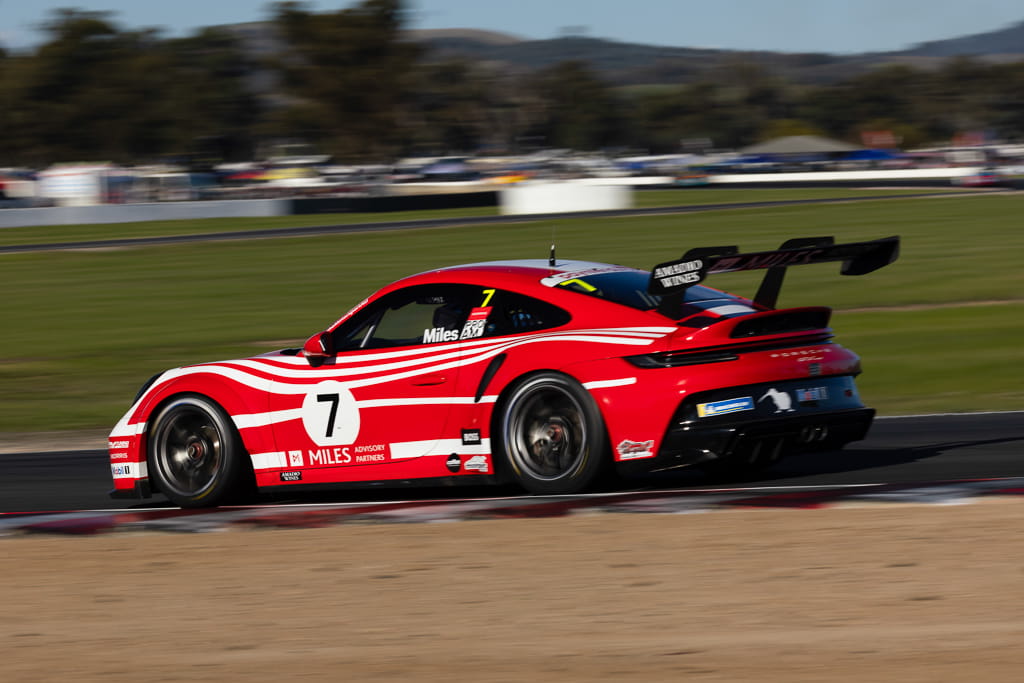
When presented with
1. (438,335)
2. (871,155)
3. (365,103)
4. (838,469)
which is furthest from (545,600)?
(365,103)

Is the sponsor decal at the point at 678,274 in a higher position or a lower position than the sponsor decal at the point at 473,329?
higher

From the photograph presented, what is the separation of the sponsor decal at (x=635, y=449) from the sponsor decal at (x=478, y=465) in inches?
30.4

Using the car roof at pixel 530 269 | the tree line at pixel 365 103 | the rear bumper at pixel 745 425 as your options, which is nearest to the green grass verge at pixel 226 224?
the car roof at pixel 530 269

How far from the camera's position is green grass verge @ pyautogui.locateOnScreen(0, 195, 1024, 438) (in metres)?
14.7

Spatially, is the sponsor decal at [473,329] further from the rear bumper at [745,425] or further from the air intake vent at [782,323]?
the air intake vent at [782,323]

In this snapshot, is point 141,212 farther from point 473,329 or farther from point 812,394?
point 812,394

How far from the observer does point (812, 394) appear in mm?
7754

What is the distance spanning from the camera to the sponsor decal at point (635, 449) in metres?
7.43

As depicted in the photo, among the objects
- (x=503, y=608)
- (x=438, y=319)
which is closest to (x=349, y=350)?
(x=438, y=319)

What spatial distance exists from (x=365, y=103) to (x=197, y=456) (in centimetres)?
11134

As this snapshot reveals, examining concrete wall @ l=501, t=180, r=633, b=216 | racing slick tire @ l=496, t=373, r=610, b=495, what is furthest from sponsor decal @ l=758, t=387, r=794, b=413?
concrete wall @ l=501, t=180, r=633, b=216

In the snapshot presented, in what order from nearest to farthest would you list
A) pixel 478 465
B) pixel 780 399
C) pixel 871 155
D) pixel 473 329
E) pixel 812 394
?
pixel 780 399 → pixel 812 394 → pixel 478 465 → pixel 473 329 → pixel 871 155

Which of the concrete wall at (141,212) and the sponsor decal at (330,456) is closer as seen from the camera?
the sponsor decal at (330,456)

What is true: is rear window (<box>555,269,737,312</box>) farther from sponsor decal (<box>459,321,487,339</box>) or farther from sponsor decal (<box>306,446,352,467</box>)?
sponsor decal (<box>306,446,352,467</box>)
